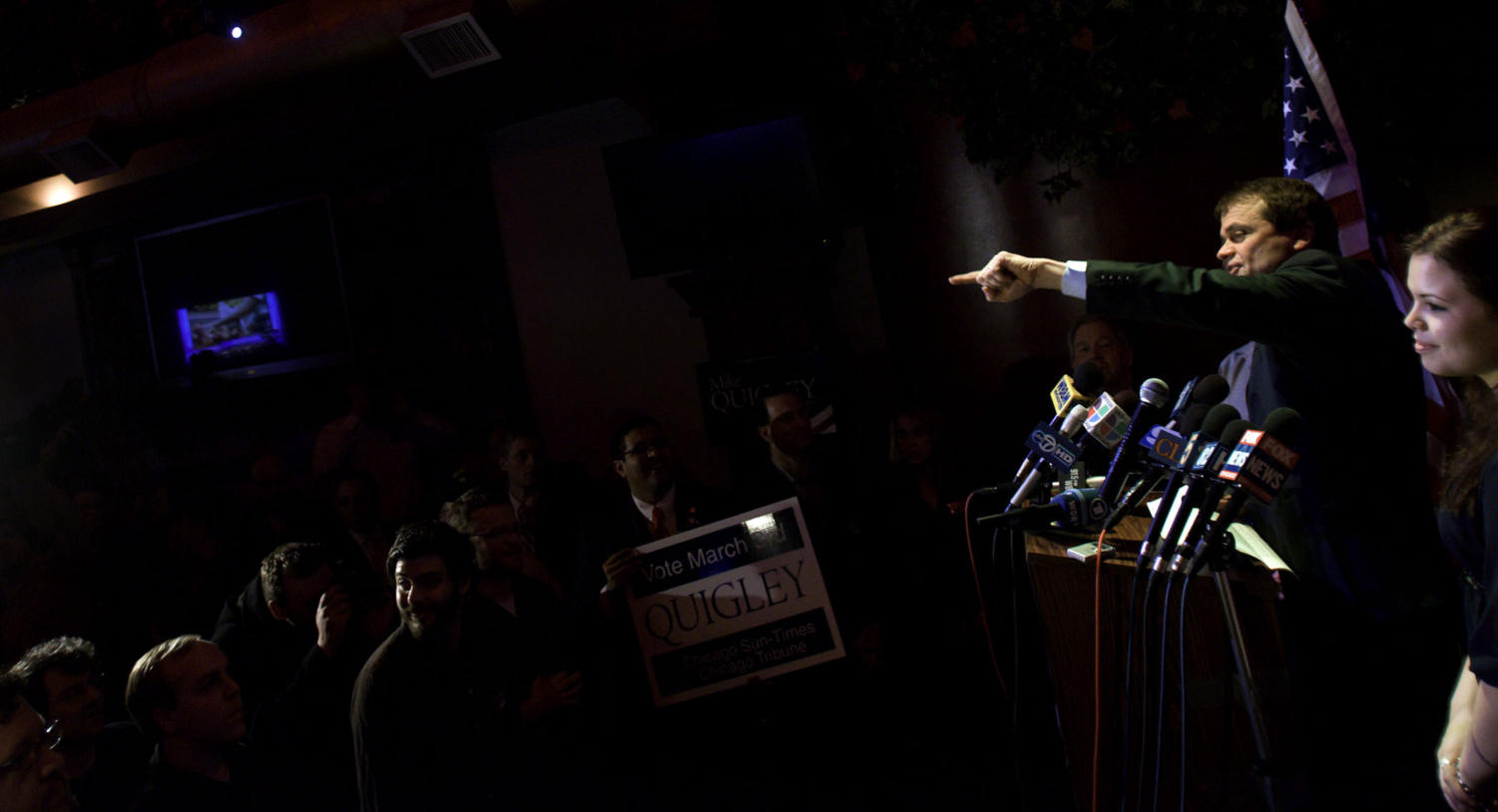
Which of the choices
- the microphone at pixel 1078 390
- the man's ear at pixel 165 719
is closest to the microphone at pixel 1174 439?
the microphone at pixel 1078 390

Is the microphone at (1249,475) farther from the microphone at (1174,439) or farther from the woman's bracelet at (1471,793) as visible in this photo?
the woman's bracelet at (1471,793)

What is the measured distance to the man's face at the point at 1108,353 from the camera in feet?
11.8

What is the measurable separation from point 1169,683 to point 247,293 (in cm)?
576

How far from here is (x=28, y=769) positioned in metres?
2.25

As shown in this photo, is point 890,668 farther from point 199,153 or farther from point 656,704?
point 199,153

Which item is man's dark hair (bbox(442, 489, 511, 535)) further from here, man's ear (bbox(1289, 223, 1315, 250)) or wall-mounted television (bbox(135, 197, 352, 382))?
wall-mounted television (bbox(135, 197, 352, 382))

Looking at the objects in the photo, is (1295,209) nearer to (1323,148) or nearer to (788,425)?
(1323,148)

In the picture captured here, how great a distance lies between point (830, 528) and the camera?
339 centimetres

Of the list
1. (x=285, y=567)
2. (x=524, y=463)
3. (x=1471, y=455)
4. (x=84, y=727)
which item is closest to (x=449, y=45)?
(x=524, y=463)

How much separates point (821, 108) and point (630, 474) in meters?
2.06

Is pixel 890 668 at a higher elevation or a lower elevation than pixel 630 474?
lower

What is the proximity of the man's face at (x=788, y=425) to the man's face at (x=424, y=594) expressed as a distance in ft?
4.66

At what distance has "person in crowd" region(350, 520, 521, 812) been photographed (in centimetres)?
265

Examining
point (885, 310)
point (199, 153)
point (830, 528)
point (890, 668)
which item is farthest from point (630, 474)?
point (199, 153)
